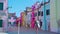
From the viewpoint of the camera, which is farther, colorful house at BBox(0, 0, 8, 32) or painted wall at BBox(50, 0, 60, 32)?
colorful house at BBox(0, 0, 8, 32)

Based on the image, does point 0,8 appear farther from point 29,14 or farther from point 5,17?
point 29,14

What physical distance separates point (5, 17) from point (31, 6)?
2932 millimetres

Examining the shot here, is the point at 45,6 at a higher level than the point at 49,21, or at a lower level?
higher

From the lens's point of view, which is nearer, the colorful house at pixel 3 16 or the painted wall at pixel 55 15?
the painted wall at pixel 55 15

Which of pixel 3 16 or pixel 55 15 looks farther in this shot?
pixel 3 16

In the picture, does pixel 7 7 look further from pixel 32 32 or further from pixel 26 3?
pixel 32 32

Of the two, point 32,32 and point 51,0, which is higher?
point 51,0

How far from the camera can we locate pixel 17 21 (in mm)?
23406

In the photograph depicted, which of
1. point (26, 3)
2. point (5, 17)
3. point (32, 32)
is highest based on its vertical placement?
point (26, 3)

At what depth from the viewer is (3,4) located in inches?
946

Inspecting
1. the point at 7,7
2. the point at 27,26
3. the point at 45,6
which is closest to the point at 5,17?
the point at 7,7

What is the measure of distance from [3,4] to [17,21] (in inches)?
95.3

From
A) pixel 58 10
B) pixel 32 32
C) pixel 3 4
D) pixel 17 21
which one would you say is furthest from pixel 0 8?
pixel 58 10

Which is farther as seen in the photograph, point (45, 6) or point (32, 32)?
point (45, 6)
